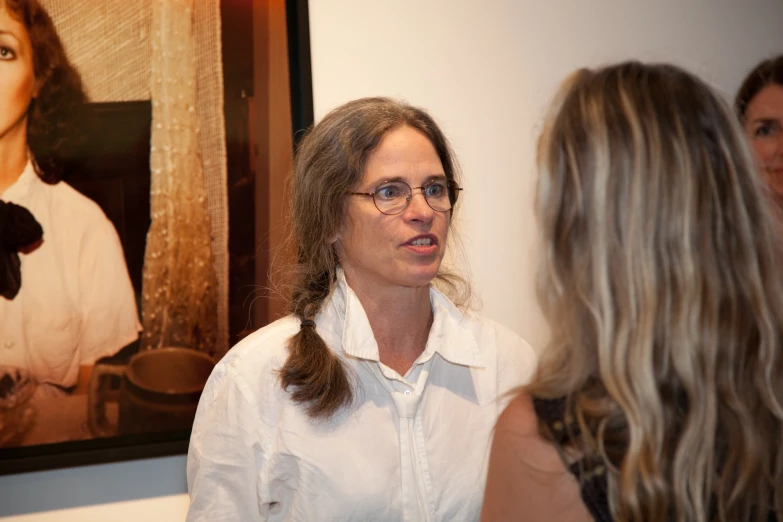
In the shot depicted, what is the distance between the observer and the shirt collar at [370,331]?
1.64 m

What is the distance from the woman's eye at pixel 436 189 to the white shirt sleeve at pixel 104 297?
Result: 784 mm

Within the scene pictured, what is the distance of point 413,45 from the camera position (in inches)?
86.7

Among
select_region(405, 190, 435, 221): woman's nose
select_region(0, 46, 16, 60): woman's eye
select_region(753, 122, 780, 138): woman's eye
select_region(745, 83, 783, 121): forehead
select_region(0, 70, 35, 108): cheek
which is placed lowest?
select_region(405, 190, 435, 221): woman's nose

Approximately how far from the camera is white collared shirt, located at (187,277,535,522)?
5.02 ft

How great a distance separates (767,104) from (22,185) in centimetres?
187

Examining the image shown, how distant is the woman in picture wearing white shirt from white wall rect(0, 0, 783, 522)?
13.1 inches

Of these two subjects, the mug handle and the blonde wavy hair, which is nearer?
the blonde wavy hair

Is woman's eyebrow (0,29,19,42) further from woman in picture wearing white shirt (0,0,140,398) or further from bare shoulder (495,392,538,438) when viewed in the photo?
bare shoulder (495,392,538,438)

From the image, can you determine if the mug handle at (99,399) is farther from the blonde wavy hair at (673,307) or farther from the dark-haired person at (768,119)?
the dark-haired person at (768,119)

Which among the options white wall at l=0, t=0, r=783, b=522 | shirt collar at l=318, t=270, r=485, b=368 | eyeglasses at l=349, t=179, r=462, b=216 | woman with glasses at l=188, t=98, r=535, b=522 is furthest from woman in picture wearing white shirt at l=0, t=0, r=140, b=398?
eyeglasses at l=349, t=179, r=462, b=216

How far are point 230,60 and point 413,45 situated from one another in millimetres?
511

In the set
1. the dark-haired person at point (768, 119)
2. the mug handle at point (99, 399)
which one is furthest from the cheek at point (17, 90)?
the dark-haired person at point (768, 119)

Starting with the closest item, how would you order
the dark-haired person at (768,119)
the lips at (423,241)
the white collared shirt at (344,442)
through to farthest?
1. the white collared shirt at (344,442)
2. the lips at (423,241)
3. the dark-haired person at (768,119)

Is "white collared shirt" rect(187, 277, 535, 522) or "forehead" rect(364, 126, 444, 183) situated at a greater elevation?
"forehead" rect(364, 126, 444, 183)
